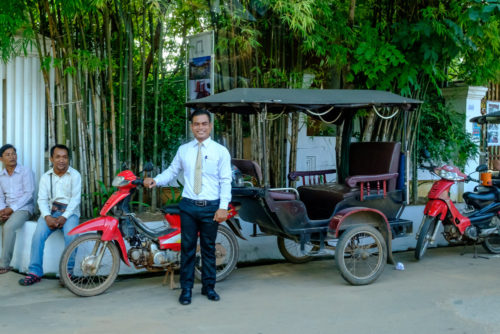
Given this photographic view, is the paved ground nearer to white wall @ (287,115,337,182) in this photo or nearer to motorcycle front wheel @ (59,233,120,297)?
motorcycle front wheel @ (59,233,120,297)

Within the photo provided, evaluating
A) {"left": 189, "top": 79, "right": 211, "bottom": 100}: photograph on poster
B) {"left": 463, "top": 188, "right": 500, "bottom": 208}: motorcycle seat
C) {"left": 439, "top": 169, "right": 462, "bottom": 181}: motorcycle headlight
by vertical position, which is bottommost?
{"left": 463, "top": 188, "right": 500, "bottom": 208}: motorcycle seat

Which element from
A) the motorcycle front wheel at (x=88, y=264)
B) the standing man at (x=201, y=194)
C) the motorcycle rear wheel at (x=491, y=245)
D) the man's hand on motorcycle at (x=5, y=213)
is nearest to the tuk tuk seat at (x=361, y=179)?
the standing man at (x=201, y=194)

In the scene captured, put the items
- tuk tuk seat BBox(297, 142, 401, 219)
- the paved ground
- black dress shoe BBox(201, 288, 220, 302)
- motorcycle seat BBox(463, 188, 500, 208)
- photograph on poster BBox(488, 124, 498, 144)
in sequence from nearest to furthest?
1. the paved ground
2. black dress shoe BBox(201, 288, 220, 302)
3. tuk tuk seat BBox(297, 142, 401, 219)
4. motorcycle seat BBox(463, 188, 500, 208)
5. photograph on poster BBox(488, 124, 498, 144)

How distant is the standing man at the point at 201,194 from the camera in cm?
469

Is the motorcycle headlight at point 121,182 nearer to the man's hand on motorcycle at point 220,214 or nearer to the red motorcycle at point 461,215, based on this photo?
the man's hand on motorcycle at point 220,214

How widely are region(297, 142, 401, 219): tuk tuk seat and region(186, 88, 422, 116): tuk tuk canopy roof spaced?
546 mm

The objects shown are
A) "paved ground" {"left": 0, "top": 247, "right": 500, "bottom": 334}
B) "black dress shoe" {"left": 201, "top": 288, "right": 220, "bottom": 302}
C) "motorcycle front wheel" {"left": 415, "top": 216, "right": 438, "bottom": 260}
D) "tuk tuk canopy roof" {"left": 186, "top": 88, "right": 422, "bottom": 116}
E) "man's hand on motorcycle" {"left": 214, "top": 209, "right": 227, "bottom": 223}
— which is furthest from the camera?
"motorcycle front wheel" {"left": 415, "top": 216, "right": 438, "bottom": 260}

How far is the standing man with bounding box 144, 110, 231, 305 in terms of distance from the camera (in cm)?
469

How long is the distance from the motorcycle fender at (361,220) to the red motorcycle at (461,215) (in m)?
0.92

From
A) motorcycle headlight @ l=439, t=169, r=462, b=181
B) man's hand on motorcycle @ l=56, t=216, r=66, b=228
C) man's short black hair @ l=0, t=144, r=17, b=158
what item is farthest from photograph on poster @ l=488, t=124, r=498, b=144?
man's short black hair @ l=0, t=144, r=17, b=158

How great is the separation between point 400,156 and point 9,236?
412 cm

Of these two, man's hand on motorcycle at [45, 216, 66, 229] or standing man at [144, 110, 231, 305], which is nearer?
standing man at [144, 110, 231, 305]

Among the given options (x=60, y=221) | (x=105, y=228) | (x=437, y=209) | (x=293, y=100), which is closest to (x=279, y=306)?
(x=105, y=228)

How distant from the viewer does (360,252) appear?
17.9ft
